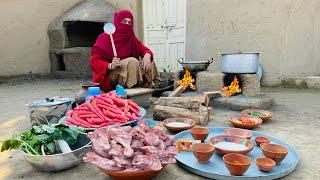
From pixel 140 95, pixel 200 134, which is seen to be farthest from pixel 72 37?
pixel 200 134

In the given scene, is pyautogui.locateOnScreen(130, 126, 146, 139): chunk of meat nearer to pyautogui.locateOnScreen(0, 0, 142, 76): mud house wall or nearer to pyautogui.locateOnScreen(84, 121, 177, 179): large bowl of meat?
pyautogui.locateOnScreen(84, 121, 177, 179): large bowl of meat

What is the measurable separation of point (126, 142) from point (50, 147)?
2.19ft

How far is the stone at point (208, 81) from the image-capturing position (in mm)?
4504

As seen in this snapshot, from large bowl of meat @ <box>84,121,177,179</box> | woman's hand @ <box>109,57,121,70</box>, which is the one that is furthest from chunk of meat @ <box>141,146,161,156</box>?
woman's hand @ <box>109,57,121,70</box>

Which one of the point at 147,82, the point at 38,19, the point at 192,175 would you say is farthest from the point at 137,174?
the point at 38,19

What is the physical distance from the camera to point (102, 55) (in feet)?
13.9

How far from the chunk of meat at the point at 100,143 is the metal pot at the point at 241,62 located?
9.07 feet

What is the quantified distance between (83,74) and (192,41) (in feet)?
11.3

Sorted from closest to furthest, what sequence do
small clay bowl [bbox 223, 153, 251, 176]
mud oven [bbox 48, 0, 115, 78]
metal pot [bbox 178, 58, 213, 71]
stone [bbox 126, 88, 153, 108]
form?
1. small clay bowl [bbox 223, 153, 251, 176]
2. stone [bbox 126, 88, 153, 108]
3. metal pot [bbox 178, 58, 213, 71]
4. mud oven [bbox 48, 0, 115, 78]

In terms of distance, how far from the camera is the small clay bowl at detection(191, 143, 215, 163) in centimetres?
212

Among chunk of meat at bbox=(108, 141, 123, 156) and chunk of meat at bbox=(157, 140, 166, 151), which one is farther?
chunk of meat at bbox=(157, 140, 166, 151)

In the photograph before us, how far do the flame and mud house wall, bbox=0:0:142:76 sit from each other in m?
3.69

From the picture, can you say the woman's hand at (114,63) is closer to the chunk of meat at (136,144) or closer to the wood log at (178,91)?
the wood log at (178,91)

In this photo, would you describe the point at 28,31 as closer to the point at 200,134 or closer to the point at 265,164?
the point at 200,134
